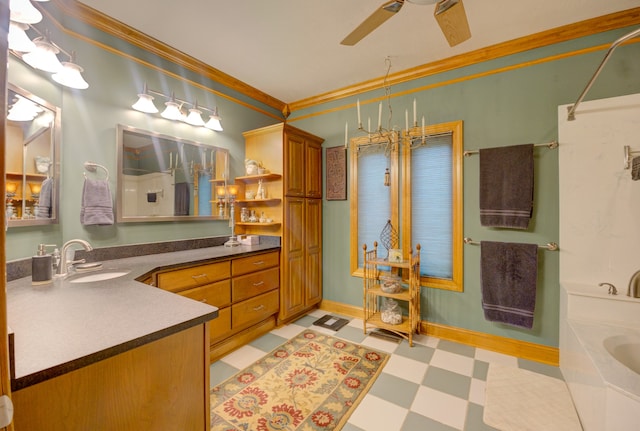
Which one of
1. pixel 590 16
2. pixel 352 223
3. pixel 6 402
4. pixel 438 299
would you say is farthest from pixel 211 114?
pixel 590 16

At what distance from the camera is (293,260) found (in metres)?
3.05

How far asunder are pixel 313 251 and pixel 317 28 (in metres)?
2.33

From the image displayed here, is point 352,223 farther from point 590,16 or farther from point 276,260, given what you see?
point 590,16

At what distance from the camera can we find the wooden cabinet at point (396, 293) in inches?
101

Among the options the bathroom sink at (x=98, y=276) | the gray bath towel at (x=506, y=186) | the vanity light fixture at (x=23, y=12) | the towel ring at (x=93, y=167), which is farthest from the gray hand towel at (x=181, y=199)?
the gray bath towel at (x=506, y=186)

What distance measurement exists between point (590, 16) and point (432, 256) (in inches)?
91.1

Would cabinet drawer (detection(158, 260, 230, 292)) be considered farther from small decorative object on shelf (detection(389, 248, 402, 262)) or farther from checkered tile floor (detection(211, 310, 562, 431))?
small decorative object on shelf (detection(389, 248, 402, 262))

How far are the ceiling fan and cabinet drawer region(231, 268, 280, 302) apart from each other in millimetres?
2136

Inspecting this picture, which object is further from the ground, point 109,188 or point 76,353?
point 109,188

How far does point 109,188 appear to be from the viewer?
215 cm

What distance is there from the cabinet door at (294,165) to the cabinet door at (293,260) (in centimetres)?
12

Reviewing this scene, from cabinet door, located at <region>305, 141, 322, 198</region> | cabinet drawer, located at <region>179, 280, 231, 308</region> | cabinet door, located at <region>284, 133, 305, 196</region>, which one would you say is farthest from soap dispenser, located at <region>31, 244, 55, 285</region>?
cabinet door, located at <region>305, 141, 322, 198</region>

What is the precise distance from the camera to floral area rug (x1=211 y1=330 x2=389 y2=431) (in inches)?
65.4

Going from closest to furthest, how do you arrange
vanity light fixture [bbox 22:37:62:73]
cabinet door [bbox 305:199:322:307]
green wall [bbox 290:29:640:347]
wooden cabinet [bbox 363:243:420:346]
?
1. vanity light fixture [bbox 22:37:62:73]
2. green wall [bbox 290:29:640:347]
3. wooden cabinet [bbox 363:243:420:346]
4. cabinet door [bbox 305:199:322:307]
